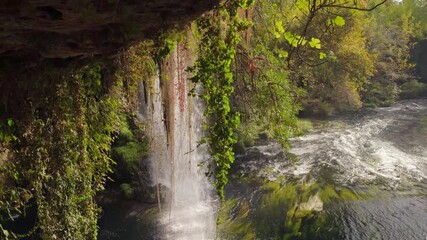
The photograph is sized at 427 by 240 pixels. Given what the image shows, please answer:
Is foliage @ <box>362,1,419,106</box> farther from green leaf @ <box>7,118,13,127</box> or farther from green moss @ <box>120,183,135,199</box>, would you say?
green leaf @ <box>7,118,13,127</box>

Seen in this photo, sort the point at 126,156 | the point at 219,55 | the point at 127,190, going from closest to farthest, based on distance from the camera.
Result: the point at 219,55 < the point at 127,190 < the point at 126,156

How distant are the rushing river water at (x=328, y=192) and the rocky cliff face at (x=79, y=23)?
10.7 ft

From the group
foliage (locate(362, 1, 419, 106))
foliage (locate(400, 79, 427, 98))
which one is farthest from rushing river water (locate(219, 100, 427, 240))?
foliage (locate(400, 79, 427, 98))

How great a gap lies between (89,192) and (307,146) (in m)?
10.2

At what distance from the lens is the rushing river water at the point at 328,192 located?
7.50 metres

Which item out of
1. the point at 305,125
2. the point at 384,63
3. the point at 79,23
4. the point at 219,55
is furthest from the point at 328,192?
the point at 384,63

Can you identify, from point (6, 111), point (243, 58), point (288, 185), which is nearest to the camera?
point (6, 111)

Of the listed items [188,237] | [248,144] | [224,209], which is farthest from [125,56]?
[248,144]

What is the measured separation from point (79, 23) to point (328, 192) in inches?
324

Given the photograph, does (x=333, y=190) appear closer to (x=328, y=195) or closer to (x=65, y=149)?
(x=328, y=195)

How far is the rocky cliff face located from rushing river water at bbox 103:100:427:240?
10.7ft

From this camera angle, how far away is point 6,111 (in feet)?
10.3

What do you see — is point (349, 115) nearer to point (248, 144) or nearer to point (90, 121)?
point (248, 144)

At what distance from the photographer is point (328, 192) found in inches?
354
